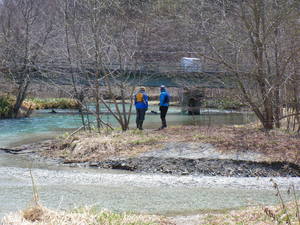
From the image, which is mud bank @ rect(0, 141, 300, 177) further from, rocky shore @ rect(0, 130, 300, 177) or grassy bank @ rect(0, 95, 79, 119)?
grassy bank @ rect(0, 95, 79, 119)

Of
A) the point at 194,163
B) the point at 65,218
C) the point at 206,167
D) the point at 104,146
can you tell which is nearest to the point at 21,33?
the point at 104,146

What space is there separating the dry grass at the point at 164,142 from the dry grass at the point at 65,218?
7407mm

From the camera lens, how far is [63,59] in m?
22.0

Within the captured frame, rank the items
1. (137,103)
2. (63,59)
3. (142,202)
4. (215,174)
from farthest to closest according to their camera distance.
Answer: (63,59) < (137,103) < (215,174) < (142,202)

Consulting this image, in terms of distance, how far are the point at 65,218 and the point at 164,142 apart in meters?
9.23

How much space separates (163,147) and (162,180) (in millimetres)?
2879

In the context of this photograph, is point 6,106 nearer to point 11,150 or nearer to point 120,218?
point 11,150

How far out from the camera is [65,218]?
6.39 m

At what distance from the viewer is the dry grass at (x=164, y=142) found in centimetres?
1413

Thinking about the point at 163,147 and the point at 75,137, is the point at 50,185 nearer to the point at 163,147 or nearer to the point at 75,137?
the point at 163,147

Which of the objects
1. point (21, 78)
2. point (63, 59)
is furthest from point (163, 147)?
point (21, 78)

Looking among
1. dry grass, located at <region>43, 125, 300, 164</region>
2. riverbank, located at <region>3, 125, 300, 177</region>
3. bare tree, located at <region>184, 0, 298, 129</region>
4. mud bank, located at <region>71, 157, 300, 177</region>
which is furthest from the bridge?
mud bank, located at <region>71, 157, 300, 177</region>

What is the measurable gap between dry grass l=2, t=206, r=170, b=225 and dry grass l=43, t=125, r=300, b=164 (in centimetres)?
741

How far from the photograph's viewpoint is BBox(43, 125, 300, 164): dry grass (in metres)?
14.1
